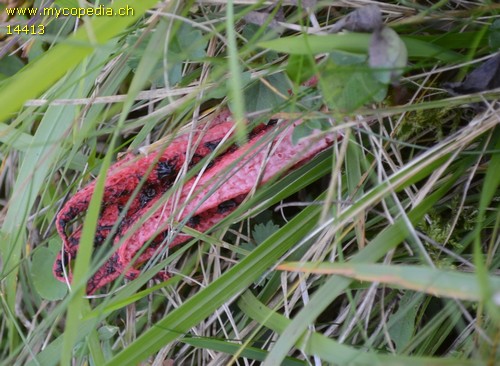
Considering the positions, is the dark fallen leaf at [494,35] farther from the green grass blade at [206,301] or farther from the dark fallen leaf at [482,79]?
the green grass blade at [206,301]

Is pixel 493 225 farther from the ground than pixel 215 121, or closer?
closer

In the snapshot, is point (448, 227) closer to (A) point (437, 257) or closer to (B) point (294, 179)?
(A) point (437, 257)

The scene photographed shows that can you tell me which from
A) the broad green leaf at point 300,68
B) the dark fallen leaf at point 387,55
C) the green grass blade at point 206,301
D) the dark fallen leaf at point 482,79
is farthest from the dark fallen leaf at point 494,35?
the green grass blade at point 206,301

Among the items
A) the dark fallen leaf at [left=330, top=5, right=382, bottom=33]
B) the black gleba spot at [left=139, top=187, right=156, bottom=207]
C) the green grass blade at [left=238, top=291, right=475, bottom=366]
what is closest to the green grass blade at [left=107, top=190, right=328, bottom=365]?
the green grass blade at [left=238, top=291, right=475, bottom=366]

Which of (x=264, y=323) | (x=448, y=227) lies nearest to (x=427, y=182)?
(x=448, y=227)

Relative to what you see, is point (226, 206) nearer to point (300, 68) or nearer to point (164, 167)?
point (164, 167)

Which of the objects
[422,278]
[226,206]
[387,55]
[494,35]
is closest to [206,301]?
[226,206]
